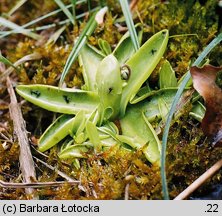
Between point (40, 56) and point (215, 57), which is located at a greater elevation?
point (40, 56)

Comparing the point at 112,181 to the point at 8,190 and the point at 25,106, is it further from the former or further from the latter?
the point at 25,106

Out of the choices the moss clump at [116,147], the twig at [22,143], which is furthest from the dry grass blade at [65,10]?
the twig at [22,143]

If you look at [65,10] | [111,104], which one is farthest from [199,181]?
[65,10]

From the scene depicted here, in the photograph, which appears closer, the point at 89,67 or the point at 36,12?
the point at 89,67

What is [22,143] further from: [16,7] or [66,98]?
[16,7]

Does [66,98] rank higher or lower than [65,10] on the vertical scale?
lower

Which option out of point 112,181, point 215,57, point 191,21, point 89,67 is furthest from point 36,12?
point 112,181
